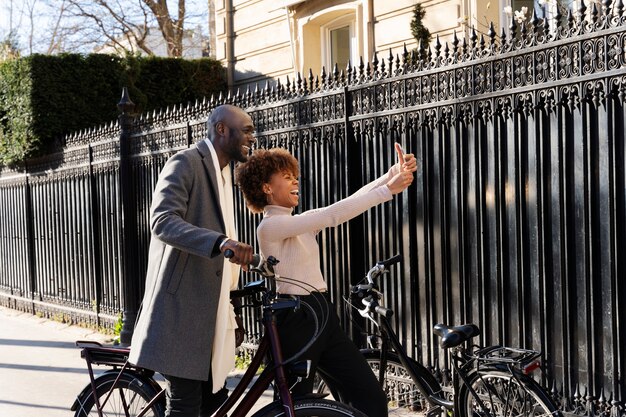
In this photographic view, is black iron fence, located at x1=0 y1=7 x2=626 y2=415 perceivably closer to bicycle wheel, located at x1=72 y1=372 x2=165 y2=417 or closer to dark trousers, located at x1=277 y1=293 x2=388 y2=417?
dark trousers, located at x1=277 y1=293 x2=388 y2=417

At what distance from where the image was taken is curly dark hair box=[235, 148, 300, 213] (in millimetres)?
4668

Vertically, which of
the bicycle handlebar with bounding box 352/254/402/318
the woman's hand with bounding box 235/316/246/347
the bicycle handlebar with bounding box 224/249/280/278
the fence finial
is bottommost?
the woman's hand with bounding box 235/316/246/347

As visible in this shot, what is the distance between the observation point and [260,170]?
4672 millimetres

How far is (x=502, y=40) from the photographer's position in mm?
5941

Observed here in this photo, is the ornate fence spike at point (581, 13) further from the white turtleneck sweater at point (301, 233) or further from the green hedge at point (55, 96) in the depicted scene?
the green hedge at point (55, 96)

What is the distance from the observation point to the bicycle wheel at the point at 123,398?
15.0 feet

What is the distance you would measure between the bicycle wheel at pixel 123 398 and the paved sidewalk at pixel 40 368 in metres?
2.54

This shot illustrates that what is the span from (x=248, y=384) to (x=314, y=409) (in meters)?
0.57

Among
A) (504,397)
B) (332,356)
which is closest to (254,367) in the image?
(332,356)

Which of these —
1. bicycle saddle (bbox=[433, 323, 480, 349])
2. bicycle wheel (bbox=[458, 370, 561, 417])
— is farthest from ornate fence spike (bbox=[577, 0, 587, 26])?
bicycle wheel (bbox=[458, 370, 561, 417])

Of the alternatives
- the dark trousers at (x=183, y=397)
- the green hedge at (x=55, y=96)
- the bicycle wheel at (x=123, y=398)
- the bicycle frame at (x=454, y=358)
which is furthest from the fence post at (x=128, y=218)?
the dark trousers at (x=183, y=397)

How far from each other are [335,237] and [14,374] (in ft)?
12.4

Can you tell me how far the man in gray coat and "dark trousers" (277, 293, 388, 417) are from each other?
0.32 metres

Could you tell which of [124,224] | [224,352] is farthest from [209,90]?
[224,352]
